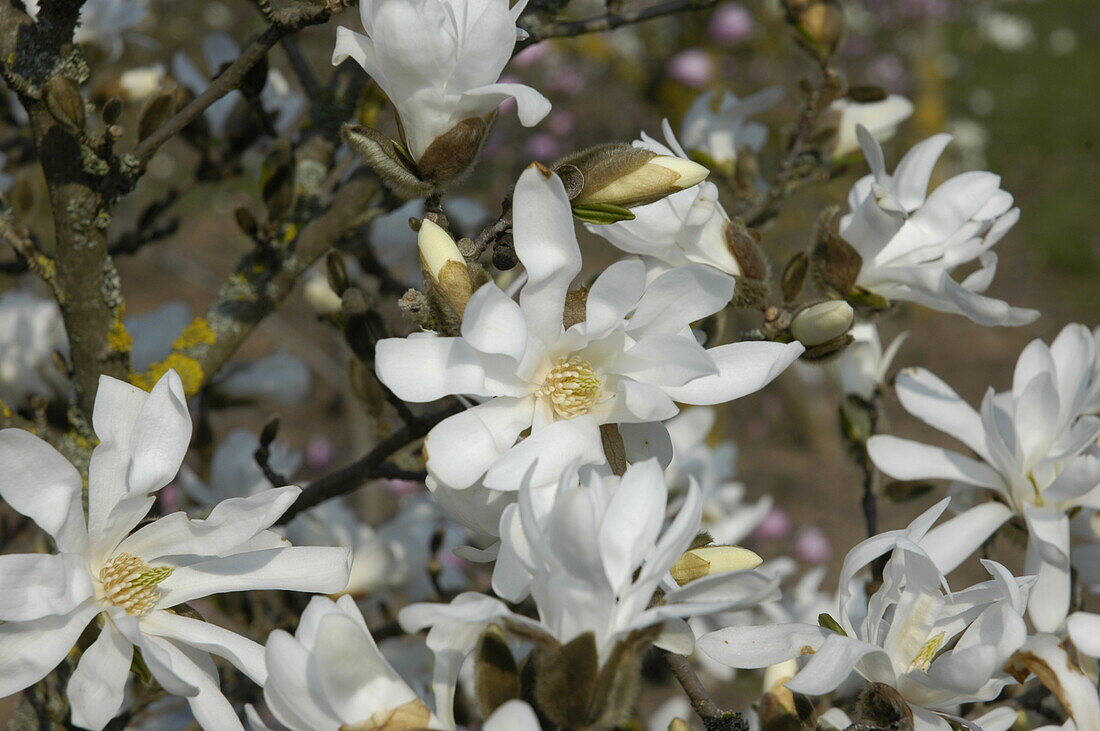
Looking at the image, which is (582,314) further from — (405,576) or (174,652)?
(405,576)

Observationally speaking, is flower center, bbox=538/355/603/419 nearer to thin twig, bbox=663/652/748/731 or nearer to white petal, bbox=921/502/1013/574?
thin twig, bbox=663/652/748/731

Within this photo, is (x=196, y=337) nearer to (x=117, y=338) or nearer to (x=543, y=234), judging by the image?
(x=117, y=338)

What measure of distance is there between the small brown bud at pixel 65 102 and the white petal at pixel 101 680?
0.45m

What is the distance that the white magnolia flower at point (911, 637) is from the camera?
72 cm

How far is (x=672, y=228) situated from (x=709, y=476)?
33.0 inches

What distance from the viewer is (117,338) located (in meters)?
1.04

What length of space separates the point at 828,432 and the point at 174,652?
12.9 ft

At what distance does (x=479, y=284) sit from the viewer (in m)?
0.72

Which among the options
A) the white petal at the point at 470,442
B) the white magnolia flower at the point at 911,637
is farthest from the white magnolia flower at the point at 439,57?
the white magnolia flower at the point at 911,637

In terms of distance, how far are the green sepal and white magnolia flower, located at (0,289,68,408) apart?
2.59 feet

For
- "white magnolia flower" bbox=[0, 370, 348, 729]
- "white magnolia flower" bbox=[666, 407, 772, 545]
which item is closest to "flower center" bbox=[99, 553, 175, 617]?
"white magnolia flower" bbox=[0, 370, 348, 729]

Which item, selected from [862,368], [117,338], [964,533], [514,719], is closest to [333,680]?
[514,719]

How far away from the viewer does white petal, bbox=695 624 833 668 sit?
0.76 metres

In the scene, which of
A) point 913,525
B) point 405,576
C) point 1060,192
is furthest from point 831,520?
point 1060,192
